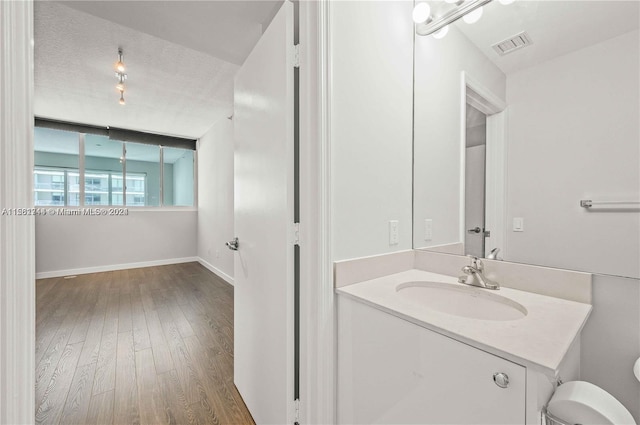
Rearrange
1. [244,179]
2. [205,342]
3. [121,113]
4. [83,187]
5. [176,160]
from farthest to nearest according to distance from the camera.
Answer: [176,160] < [83,187] < [121,113] < [205,342] < [244,179]

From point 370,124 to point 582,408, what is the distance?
1.11 m

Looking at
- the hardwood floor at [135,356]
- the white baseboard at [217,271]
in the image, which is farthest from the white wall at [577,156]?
the white baseboard at [217,271]

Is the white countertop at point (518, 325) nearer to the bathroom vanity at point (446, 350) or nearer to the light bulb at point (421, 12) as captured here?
the bathroom vanity at point (446, 350)

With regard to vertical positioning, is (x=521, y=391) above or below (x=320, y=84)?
below

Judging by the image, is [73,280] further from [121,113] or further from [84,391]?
[84,391]

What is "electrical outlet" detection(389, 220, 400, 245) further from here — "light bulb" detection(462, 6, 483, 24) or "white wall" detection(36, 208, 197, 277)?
"white wall" detection(36, 208, 197, 277)

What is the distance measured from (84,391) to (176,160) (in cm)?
494

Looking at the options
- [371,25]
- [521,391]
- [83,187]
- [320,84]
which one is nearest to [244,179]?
[320,84]

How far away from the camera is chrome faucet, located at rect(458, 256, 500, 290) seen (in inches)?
43.2

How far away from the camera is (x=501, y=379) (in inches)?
25.0

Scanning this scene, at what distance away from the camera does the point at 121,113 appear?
A: 4141 millimetres

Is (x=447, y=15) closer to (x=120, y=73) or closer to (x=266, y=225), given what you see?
(x=266, y=225)

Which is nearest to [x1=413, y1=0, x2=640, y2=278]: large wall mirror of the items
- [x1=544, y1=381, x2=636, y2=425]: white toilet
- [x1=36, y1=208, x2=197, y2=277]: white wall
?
[x1=544, y1=381, x2=636, y2=425]: white toilet

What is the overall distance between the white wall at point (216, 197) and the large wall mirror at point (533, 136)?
129 inches
